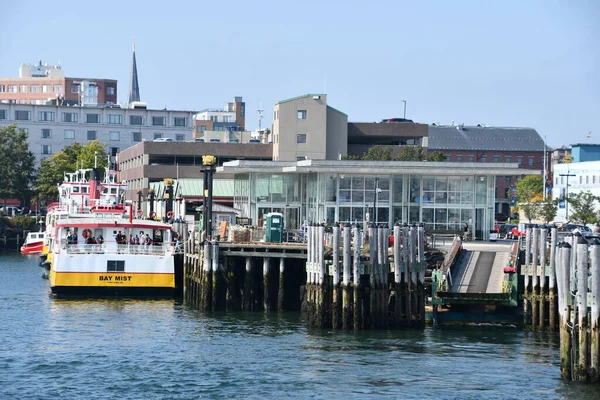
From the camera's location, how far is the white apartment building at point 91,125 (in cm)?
16462

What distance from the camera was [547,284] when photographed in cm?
4853

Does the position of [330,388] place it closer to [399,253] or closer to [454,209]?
[399,253]

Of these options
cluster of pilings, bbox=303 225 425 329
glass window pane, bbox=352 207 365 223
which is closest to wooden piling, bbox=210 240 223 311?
cluster of pilings, bbox=303 225 425 329

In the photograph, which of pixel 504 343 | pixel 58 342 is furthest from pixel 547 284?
pixel 58 342

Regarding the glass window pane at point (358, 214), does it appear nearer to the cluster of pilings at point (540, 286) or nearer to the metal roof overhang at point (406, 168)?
the metal roof overhang at point (406, 168)

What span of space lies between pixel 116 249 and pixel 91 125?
108 meters

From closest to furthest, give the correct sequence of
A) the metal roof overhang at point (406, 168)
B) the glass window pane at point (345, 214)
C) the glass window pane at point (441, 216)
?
1. the metal roof overhang at point (406, 168)
2. the glass window pane at point (441, 216)
3. the glass window pane at point (345, 214)

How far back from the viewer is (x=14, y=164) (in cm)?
14575

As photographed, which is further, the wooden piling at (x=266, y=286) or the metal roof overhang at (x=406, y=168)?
the metal roof overhang at (x=406, y=168)

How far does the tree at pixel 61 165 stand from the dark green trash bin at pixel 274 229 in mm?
82756

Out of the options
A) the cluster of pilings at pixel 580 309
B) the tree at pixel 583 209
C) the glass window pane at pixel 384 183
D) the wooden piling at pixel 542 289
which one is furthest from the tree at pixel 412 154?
the cluster of pilings at pixel 580 309

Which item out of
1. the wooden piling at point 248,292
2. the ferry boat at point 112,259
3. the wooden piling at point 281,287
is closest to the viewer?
the wooden piling at point 281,287

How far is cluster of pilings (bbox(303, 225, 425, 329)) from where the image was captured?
46719 millimetres

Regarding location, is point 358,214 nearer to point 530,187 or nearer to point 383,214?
point 383,214
